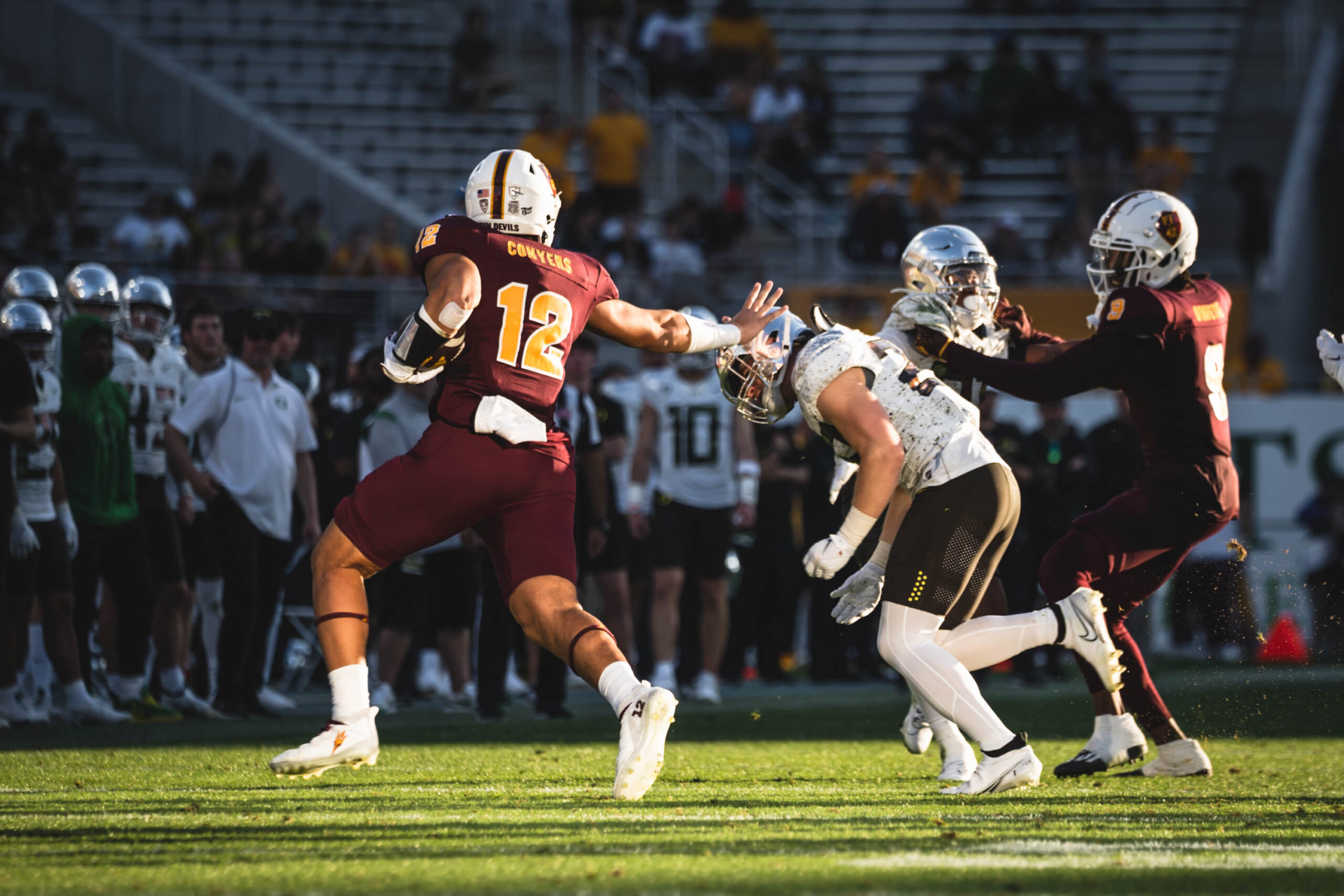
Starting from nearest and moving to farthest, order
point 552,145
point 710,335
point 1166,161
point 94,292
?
point 710,335
point 94,292
point 552,145
point 1166,161

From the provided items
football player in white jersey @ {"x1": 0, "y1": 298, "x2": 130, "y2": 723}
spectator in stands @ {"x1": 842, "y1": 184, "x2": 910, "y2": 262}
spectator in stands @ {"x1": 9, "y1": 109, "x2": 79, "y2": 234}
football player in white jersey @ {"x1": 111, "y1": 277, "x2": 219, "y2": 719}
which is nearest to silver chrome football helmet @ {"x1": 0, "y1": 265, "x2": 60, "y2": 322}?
football player in white jersey @ {"x1": 111, "y1": 277, "x2": 219, "y2": 719}

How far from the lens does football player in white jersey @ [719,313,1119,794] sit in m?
5.44

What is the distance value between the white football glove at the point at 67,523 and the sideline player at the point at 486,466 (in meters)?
3.65

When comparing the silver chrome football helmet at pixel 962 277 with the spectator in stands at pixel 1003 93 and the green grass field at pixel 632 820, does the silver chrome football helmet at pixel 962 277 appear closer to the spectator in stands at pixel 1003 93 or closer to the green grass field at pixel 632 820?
the green grass field at pixel 632 820

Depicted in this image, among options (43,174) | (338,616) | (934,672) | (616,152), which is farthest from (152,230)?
(934,672)

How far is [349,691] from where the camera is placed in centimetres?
557

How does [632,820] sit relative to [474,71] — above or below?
below

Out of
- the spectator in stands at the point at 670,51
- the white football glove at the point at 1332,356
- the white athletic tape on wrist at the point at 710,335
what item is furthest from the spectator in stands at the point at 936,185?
the white athletic tape on wrist at the point at 710,335

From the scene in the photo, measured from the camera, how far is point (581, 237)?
15.8 meters

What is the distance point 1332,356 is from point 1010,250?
33.9ft

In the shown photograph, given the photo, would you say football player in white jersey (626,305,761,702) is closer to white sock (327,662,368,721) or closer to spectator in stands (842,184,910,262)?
white sock (327,662,368,721)

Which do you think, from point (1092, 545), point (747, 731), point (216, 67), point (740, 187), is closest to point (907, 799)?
point (1092, 545)

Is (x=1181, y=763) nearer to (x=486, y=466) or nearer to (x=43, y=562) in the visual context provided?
(x=486, y=466)

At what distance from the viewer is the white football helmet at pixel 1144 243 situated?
6.40m
